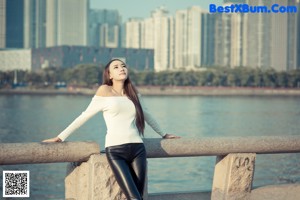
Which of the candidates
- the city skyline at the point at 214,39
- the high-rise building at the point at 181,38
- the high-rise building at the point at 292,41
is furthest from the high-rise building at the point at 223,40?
the high-rise building at the point at 292,41

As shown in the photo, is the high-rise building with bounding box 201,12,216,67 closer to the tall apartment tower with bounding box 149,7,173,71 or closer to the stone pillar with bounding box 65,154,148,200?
the tall apartment tower with bounding box 149,7,173,71

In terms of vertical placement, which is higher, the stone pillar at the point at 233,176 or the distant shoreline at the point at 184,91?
the stone pillar at the point at 233,176

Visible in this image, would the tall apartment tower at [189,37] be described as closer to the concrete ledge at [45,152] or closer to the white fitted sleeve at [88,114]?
the white fitted sleeve at [88,114]

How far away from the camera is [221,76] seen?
142625 millimetres

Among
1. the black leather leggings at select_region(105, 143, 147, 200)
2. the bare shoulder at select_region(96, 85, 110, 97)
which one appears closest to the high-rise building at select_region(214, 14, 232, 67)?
the bare shoulder at select_region(96, 85, 110, 97)

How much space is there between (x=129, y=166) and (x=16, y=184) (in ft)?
3.07

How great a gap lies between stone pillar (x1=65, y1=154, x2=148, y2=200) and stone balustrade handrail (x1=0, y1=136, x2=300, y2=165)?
0.27 feet

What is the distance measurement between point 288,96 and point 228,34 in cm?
4022

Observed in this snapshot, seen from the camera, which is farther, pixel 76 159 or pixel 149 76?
pixel 149 76

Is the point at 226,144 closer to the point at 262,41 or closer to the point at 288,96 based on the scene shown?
the point at 288,96

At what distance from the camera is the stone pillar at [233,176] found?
5.64m

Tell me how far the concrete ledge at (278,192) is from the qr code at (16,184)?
1.96m

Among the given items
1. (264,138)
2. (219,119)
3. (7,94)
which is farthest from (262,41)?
(264,138)

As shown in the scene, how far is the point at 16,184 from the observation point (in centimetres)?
521
